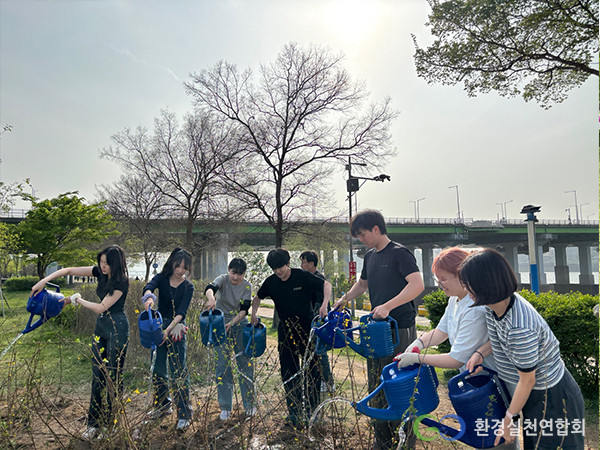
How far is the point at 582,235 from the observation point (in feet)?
171

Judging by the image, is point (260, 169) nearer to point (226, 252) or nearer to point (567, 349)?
point (226, 252)

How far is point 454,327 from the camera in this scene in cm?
214

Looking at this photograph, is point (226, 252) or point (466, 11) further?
point (226, 252)

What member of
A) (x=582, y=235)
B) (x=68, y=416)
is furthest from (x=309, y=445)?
(x=582, y=235)

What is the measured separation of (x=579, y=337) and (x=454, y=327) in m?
3.48

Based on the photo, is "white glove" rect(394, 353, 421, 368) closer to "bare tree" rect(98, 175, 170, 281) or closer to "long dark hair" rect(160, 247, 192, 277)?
"long dark hair" rect(160, 247, 192, 277)

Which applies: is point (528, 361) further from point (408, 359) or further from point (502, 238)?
point (502, 238)

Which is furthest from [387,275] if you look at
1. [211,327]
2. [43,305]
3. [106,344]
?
[43,305]

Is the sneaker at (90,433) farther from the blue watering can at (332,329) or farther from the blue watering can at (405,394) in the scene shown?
the blue watering can at (405,394)

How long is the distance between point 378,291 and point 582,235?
200 ft

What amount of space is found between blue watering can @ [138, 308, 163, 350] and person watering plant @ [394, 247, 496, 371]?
2.08m

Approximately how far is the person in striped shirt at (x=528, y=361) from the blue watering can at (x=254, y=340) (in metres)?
2.14

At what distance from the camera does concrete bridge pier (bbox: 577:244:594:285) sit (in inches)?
2128

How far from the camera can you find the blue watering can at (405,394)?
5.90 feet
